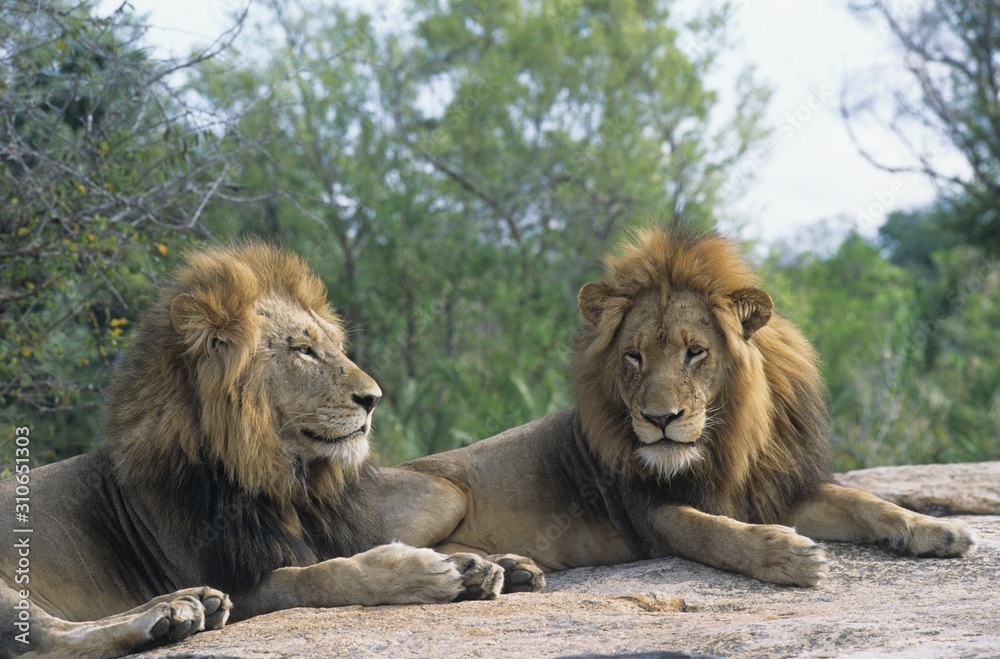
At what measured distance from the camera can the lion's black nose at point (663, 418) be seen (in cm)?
408

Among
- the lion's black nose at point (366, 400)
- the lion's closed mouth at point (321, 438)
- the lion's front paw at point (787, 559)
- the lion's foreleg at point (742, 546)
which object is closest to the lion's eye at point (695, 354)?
the lion's foreleg at point (742, 546)

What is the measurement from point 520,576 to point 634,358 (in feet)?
3.23

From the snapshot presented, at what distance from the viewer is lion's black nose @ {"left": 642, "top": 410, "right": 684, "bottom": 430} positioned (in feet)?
13.4

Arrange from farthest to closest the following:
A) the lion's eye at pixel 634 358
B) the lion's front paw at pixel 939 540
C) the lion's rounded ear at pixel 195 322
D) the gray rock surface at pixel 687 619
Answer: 1. the lion's eye at pixel 634 358
2. the lion's front paw at pixel 939 540
3. the lion's rounded ear at pixel 195 322
4. the gray rock surface at pixel 687 619

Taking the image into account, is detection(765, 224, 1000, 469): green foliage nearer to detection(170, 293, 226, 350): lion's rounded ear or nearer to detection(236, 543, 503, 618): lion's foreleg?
detection(236, 543, 503, 618): lion's foreleg

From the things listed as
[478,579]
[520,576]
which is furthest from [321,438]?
[520,576]

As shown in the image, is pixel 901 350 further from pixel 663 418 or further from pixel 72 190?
pixel 72 190

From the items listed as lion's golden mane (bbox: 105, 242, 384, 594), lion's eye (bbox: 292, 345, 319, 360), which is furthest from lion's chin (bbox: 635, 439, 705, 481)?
lion's eye (bbox: 292, 345, 319, 360)

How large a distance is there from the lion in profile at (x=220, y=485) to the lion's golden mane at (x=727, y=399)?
3.32 ft

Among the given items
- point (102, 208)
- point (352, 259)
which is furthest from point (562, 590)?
point (352, 259)

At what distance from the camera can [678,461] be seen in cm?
419

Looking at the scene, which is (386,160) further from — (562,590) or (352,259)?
(562,590)

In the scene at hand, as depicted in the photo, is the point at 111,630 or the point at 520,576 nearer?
the point at 111,630

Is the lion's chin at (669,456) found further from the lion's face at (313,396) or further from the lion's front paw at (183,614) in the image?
the lion's front paw at (183,614)
